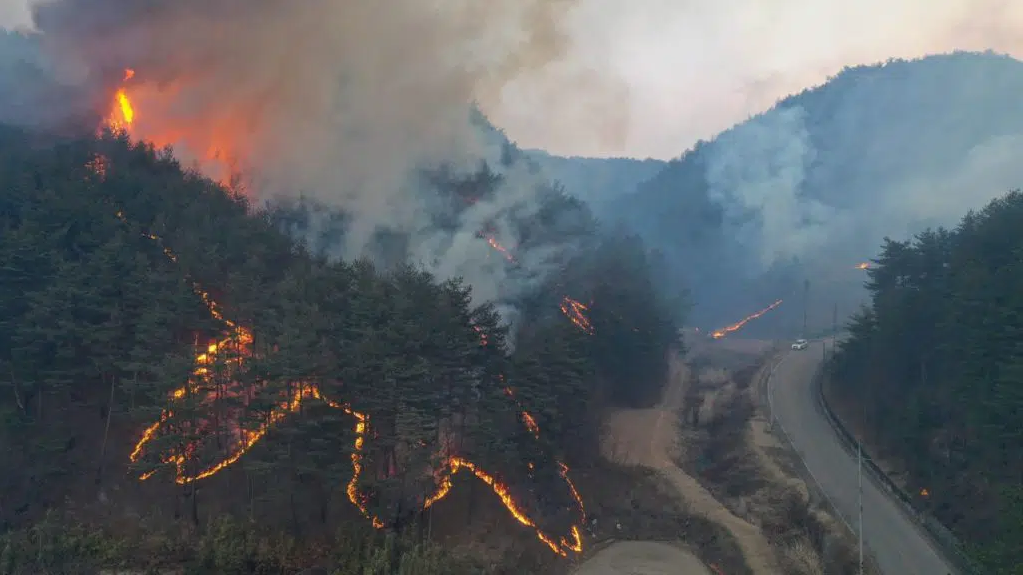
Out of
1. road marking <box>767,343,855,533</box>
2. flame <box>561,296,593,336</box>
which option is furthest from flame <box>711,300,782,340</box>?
flame <box>561,296,593,336</box>

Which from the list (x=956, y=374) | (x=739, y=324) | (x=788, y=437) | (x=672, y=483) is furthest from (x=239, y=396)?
(x=739, y=324)

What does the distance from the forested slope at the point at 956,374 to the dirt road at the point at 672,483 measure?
831 cm

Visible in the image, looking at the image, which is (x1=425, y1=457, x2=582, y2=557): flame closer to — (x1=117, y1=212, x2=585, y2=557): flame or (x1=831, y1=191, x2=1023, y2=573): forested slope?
(x1=117, y1=212, x2=585, y2=557): flame

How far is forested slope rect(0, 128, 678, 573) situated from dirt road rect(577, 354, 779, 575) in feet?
8.18

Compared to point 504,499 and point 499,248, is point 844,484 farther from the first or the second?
point 499,248

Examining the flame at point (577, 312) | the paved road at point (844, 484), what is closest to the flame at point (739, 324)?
the paved road at point (844, 484)

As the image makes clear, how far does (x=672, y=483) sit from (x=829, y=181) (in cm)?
9592

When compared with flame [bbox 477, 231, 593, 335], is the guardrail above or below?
below

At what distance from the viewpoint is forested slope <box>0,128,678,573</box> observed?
25.7 meters

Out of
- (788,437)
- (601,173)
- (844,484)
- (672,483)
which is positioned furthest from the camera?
(601,173)

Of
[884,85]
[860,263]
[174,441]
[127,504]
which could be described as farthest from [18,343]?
[884,85]

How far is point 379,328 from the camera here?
28453 mm

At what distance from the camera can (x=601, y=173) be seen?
18425cm

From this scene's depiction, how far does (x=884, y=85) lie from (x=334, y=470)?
465 feet
